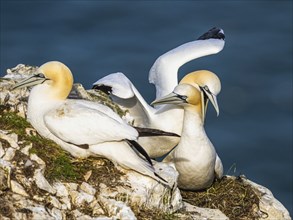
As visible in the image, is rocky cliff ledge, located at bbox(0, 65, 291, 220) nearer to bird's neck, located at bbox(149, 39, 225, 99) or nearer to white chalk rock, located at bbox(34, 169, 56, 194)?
white chalk rock, located at bbox(34, 169, 56, 194)

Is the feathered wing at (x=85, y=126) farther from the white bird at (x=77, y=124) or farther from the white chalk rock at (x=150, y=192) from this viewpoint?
the white chalk rock at (x=150, y=192)

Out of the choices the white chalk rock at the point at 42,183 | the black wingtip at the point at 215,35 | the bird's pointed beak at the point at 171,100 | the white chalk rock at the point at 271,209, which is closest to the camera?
the white chalk rock at the point at 42,183

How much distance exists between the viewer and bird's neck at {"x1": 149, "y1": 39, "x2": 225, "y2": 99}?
12.1m

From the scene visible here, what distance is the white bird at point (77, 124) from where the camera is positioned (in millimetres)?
9172

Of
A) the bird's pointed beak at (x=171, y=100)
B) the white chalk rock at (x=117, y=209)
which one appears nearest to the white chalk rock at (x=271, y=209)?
the bird's pointed beak at (x=171, y=100)

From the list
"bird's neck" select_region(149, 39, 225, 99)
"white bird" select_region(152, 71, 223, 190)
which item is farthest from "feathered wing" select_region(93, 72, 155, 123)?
"white bird" select_region(152, 71, 223, 190)

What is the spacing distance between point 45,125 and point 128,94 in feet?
5.84

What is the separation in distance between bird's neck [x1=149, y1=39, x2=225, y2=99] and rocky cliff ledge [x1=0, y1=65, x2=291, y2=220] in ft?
7.18

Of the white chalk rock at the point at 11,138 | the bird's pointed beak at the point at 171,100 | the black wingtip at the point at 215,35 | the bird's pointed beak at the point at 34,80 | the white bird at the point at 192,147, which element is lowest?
the white bird at the point at 192,147

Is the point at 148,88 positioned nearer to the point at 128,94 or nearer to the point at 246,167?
the point at 246,167

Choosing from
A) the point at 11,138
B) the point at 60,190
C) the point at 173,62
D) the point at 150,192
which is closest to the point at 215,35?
the point at 173,62

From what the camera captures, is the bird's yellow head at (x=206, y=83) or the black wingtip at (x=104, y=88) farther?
the black wingtip at (x=104, y=88)

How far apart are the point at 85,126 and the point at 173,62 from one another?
3376 millimetres

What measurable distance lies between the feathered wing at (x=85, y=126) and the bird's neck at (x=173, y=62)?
2656 mm
